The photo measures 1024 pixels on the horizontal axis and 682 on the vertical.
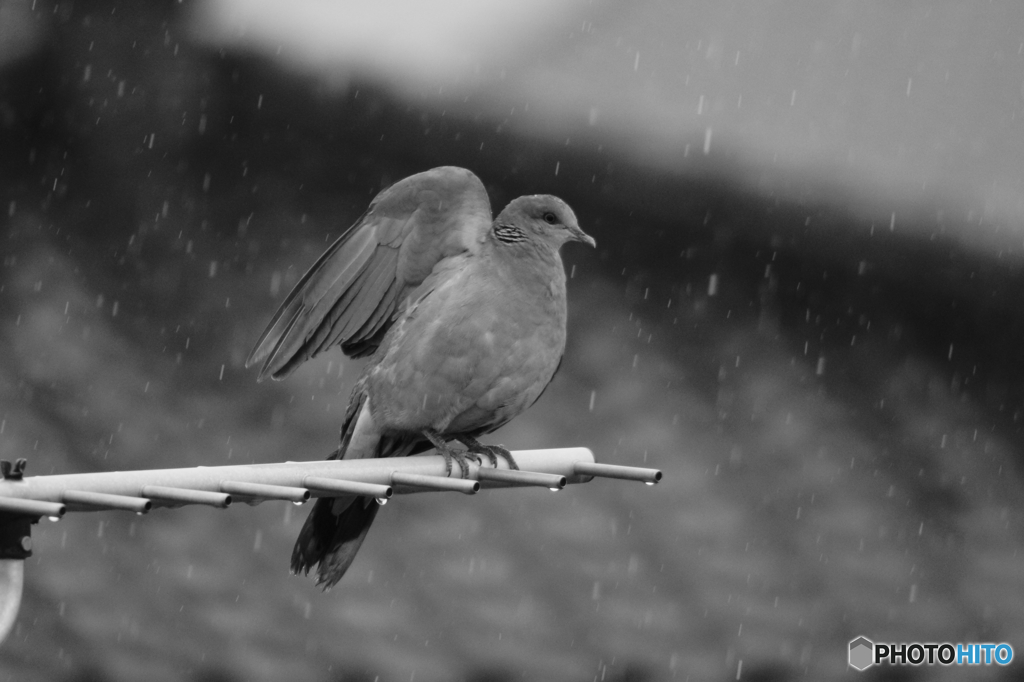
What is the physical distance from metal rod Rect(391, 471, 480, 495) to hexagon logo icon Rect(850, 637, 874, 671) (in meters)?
4.68

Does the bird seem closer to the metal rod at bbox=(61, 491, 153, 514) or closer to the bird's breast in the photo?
the bird's breast

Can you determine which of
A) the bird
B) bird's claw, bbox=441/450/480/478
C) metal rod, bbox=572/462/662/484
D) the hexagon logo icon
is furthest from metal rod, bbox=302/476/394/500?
the hexagon logo icon

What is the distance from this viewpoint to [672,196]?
568 centimetres

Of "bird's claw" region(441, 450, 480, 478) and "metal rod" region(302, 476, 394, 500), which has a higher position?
"metal rod" region(302, 476, 394, 500)

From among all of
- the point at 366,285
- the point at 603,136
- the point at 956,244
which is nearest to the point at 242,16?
the point at 603,136

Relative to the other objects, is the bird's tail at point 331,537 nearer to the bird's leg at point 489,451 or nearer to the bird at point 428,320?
the bird at point 428,320

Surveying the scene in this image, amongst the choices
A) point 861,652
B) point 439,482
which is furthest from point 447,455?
point 861,652

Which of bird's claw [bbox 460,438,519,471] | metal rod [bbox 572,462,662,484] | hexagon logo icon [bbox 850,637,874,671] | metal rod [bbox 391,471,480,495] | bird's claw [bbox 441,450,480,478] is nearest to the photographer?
metal rod [bbox 391,471,480,495]

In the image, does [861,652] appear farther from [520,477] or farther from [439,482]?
[439,482]

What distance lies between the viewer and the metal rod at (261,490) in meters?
1.63

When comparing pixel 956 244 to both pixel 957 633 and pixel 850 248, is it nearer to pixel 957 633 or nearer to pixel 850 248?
pixel 850 248

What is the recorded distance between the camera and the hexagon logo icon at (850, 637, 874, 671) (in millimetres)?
6000

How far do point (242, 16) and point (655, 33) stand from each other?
194 cm

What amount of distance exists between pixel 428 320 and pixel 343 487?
3.23 ft
